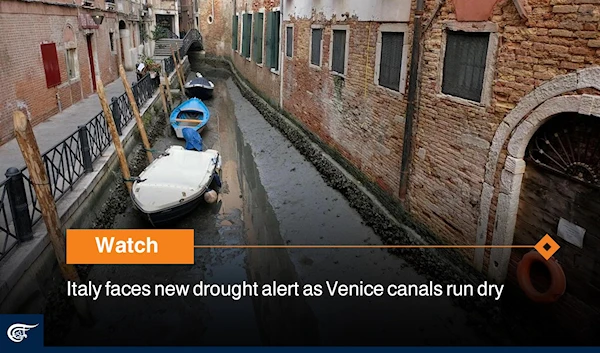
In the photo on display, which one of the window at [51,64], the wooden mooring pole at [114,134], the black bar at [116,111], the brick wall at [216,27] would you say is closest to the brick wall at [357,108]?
the wooden mooring pole at [114,134]

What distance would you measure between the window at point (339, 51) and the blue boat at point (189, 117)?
526 centimetres

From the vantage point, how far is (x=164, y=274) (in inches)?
257

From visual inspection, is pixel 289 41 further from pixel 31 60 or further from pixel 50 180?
pixel 50 180

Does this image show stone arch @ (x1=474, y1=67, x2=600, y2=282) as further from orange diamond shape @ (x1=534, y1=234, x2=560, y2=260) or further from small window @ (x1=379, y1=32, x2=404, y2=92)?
small window @ (x1=379, y1=32, x2=404, y2=92)

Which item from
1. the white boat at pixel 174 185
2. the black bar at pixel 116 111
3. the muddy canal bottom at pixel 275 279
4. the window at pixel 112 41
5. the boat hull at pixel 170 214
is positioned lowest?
the muddy canal bottom at pixel 275 279

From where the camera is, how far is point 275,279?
6582 millimetres

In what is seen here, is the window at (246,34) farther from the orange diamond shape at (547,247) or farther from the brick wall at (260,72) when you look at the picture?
the orange diamond shape at (547,247)

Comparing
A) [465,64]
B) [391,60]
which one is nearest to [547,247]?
[465,64]

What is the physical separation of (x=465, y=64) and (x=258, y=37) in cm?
1381

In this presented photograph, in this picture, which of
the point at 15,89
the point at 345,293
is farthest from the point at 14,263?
the point at 15,89

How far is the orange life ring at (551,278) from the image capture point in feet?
14.0

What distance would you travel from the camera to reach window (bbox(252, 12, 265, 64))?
17.6 m

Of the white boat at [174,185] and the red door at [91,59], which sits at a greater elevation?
the red door at [91,59]

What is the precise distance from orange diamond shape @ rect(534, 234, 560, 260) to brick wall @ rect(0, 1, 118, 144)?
9.07 meters
